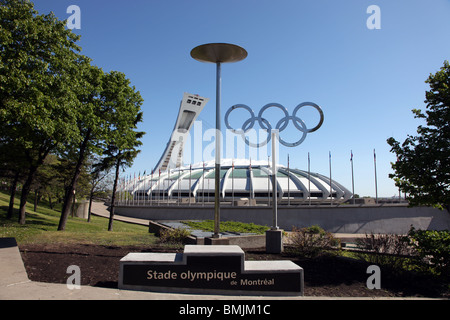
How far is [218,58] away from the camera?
41.4 feet

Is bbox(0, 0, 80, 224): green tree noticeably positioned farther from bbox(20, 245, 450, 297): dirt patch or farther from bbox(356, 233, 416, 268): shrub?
bbox(356, 233, 416, 268): shrub

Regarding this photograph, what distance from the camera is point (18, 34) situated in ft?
49.6

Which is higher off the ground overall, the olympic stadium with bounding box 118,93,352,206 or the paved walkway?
the olympic stadium with bounding box 118,93,352,206

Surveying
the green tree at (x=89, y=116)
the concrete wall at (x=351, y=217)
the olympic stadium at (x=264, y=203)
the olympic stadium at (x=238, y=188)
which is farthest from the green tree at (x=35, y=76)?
the olympic stadium at (x=238, y=188)

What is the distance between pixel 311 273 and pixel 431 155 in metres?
5.56

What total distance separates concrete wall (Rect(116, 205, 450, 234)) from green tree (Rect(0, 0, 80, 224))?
25308 millimetres

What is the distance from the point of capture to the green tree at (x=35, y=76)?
45.7ft

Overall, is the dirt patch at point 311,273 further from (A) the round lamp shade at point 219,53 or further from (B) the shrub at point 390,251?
(A) the round lamp shade at point 219,53

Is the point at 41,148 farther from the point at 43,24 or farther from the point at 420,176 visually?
the point at 420,176

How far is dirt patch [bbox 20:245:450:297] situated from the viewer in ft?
26.0

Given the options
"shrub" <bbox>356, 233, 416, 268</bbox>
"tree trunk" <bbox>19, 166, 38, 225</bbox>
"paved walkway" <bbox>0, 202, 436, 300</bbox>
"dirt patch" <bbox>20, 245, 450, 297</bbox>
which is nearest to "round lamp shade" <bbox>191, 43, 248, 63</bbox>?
"dirt patch" <bbox>20, 245, 450, 297</bbox>
